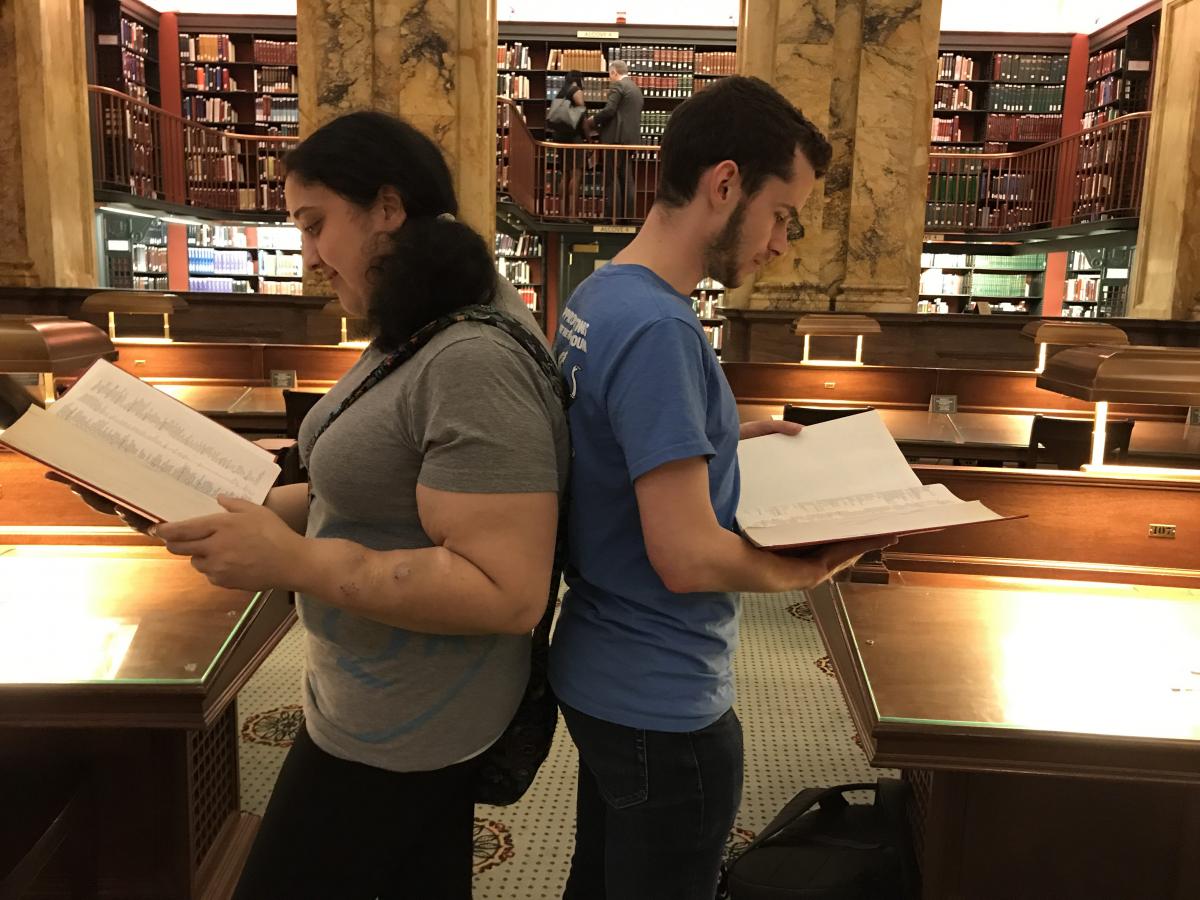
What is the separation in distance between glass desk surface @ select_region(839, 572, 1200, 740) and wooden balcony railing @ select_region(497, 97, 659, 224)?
976cm

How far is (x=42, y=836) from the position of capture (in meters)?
1.37

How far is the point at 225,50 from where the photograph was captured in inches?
507

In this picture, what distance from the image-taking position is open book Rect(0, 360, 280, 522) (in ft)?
3.38

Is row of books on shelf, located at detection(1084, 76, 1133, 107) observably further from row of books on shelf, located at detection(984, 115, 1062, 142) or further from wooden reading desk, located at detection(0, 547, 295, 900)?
wooden reading desk, located at detection(0, 547, 295, 900)

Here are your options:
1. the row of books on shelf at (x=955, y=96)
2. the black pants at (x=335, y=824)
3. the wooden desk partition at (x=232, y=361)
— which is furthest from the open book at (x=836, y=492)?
the row of books on shelf at (x=955, y=96)

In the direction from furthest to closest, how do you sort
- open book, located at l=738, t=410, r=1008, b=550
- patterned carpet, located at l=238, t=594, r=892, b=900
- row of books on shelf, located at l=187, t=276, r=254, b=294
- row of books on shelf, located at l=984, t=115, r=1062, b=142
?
row of books on shelf, located at l=187, t=276, r=254, b=294
row of books on shelf, located at l=984, t=115, r=1062, b=142
patterned carpet, located at l=238, t=594, r=892, b=900
open book, located at l=738, t=410, r=1008, b=550

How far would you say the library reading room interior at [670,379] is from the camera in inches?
48.0

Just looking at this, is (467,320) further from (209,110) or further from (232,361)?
(209,110)

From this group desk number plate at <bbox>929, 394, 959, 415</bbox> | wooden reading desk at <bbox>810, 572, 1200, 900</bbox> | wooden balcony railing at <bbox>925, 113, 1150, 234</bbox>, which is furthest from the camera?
wooden balcony railing at <bbox>925, 113, 1150, 234</bbox>

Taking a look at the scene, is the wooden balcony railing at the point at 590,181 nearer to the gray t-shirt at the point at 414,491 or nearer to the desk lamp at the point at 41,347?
the desk lamp at the point at 41,347

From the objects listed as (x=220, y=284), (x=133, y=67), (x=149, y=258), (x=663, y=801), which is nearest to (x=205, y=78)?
(x=133, y=67)

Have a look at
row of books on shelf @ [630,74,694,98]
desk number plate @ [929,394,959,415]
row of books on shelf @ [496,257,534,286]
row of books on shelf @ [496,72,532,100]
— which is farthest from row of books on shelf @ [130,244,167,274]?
desk number plate @ [929,394,959,415]

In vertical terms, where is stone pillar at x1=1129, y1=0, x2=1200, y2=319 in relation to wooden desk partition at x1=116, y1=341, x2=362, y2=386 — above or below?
above

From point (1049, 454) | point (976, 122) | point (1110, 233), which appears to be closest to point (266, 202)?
point (976, 122)
